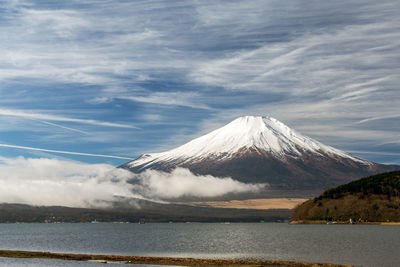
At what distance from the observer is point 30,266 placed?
85812mm

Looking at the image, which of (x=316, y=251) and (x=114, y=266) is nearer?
(x=114, y=266)

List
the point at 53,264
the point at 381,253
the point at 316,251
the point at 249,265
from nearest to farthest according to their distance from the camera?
the point at 249,265, the point at 53,264, the point at 381,253, the point at 316,251

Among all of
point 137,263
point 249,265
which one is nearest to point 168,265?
point 137,263

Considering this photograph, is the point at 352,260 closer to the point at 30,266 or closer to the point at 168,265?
the point at 168,265

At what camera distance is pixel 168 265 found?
85.9m

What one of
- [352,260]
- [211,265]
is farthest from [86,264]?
[352,260]

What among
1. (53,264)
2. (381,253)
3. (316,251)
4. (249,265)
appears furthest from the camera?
(316,251)

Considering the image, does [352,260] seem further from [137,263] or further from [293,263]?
[137,263]

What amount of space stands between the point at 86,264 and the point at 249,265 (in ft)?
91.9

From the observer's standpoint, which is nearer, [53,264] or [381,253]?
[53,264]

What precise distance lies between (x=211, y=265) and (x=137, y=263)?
13.5 metres

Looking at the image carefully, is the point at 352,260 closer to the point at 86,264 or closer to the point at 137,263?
the point at 137,263

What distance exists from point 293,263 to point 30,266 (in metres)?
43.8

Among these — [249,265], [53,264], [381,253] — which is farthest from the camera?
[381,253]
